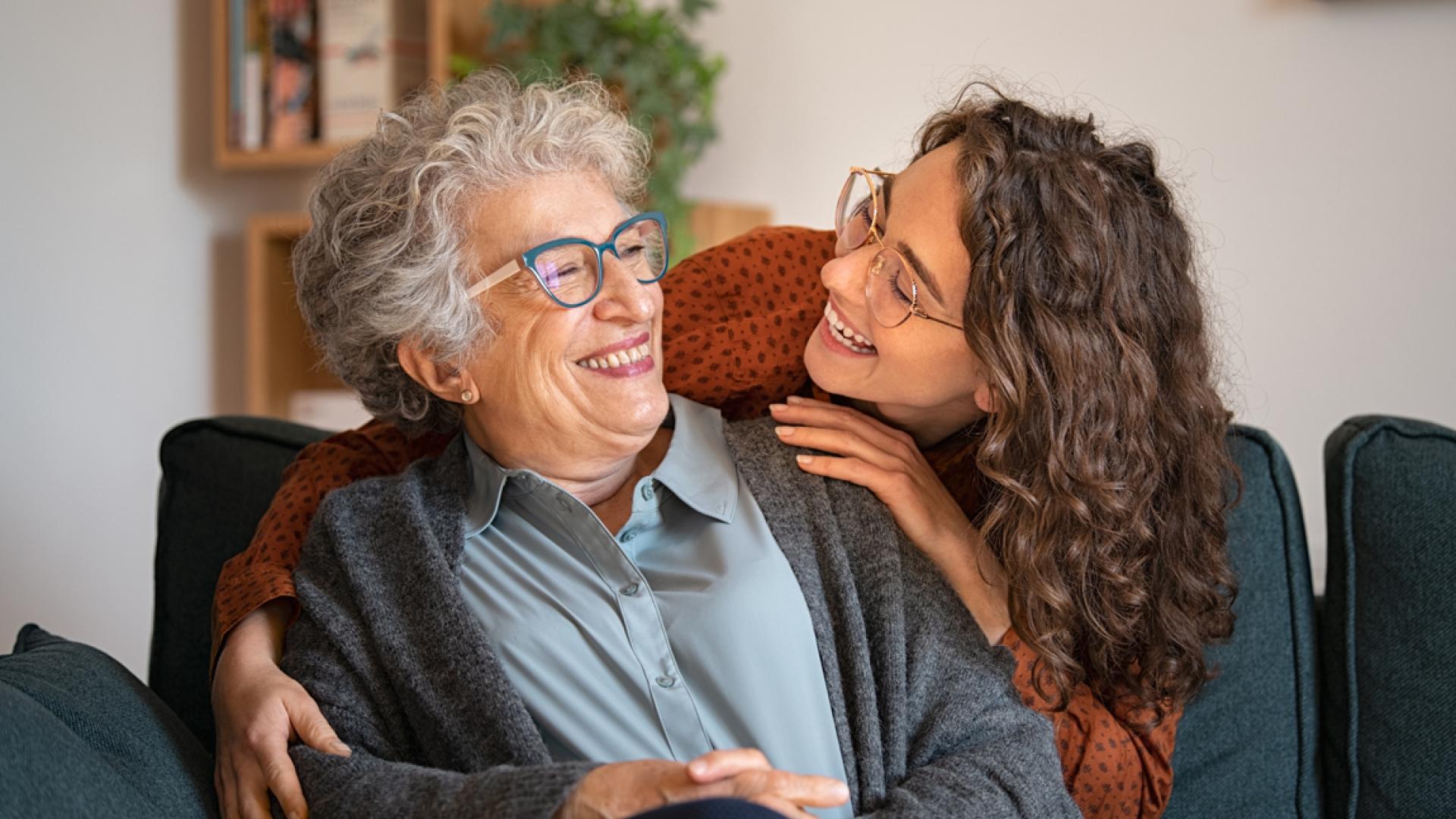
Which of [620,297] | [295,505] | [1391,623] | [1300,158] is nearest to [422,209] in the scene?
[620,297]

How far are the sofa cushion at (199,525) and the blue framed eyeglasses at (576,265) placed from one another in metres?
0.57

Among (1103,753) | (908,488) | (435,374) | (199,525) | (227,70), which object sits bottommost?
(1103,753)

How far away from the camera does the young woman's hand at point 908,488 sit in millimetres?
1530

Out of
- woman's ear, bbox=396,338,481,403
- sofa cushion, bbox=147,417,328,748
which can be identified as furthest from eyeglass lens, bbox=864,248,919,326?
sofa cushion, bbox=147,417,328,748

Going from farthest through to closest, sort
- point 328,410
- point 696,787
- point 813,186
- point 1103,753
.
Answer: point 328,410, point 813,186, point 1103,753, point 696,787

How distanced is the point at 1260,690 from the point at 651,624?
32.0 inches

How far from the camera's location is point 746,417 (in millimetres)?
1798

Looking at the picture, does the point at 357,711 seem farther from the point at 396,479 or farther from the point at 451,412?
the point at 451,412

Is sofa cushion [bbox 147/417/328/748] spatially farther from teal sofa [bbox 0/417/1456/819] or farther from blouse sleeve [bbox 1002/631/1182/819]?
blouse sleeve [bbox 1002/631/1182/819]

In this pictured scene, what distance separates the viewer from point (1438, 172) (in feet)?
7.76

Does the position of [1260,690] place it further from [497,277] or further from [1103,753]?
[497,277]

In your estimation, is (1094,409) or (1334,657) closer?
(1094,409)

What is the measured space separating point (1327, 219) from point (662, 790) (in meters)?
1.91

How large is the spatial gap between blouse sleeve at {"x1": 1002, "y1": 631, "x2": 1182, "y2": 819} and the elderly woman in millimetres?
59
